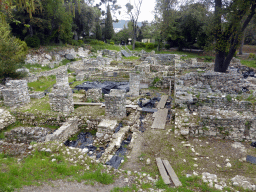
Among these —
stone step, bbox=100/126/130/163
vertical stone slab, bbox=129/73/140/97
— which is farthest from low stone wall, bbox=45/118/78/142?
vertical stone slab, bbox=129/73/140/97

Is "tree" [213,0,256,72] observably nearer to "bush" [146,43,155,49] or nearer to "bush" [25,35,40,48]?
"bush" [25,35,40,48]

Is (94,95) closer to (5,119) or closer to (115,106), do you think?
(115,106)

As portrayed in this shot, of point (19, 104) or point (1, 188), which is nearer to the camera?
point (1, 188)

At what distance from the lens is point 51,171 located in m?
5.43

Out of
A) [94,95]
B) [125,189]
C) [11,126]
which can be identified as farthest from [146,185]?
[11,126]

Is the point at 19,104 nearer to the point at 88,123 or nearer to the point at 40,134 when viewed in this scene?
the point at 40,134

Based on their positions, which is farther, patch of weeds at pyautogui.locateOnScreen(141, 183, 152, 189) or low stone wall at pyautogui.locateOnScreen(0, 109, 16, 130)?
low stone wall at pyautogui.locateOnScreen(0, 109, 16, 130)

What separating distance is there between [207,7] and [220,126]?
41.0 ft

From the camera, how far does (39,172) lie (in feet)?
17.5

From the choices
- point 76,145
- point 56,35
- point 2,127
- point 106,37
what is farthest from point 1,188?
point 106,37

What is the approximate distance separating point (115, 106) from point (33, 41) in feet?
75.7

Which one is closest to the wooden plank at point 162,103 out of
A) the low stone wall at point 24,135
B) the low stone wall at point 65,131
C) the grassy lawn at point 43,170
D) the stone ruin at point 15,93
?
the low stone wall at point 65,131

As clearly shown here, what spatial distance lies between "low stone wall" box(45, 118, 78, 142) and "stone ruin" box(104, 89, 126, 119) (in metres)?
1.89

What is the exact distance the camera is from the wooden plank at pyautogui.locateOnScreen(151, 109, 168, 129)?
896 cm
